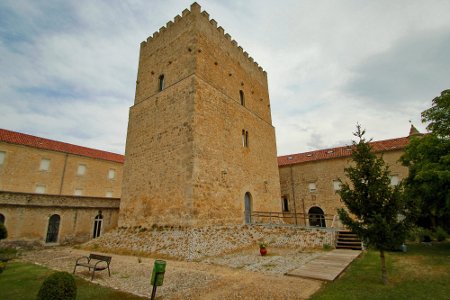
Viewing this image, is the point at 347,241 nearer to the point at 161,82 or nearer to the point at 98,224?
the point at 161,82

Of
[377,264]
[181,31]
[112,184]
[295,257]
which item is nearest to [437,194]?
[377,264]

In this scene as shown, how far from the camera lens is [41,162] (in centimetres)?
2544

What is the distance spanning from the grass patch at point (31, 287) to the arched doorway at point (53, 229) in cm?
839

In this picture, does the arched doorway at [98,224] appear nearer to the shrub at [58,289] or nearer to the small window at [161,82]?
the small window at [161,82]

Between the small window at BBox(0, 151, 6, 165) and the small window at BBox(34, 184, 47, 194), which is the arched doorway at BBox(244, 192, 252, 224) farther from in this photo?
the small window at BBox(0, 151, 6, 165)

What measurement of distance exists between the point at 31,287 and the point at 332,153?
24.4 meters

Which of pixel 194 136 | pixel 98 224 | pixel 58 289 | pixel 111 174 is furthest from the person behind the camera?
pixel 111 174

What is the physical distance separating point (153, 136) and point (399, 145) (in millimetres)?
20357

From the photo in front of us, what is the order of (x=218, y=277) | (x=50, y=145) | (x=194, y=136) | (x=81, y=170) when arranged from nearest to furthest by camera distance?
(x=218, y=277) → (x=194, y=136) → (x=50, y=145) → (x=81, y=170)

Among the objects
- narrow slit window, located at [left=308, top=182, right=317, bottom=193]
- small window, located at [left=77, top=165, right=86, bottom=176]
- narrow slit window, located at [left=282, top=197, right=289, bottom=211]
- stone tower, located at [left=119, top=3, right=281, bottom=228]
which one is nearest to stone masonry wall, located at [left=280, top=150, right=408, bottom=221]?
narrow slit window, located at [left=308, top=182, right=317, bottom=193]

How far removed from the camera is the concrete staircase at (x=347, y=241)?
1112 cm

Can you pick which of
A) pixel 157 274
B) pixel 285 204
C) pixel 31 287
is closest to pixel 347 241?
pixel 157 274

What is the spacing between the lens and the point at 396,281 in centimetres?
644

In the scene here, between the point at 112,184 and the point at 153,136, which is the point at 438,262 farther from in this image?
the point at 112,184
